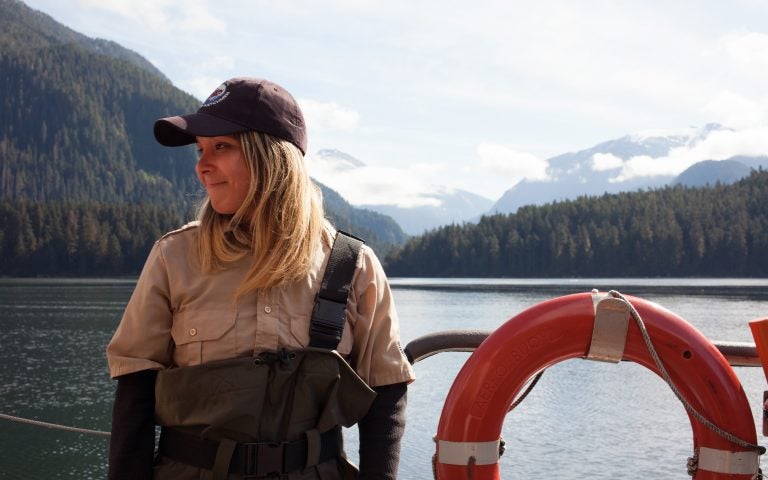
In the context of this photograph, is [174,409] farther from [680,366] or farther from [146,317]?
[680,366]

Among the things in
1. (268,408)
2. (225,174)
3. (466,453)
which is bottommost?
(466,453)

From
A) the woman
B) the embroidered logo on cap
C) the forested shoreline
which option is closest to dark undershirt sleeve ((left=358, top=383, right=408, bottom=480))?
the woman

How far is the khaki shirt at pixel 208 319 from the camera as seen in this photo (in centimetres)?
237

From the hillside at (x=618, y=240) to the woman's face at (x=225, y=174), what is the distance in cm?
11495

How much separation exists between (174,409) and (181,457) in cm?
16

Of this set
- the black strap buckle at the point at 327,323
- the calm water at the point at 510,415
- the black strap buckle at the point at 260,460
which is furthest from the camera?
the calm water at the point at 510,415

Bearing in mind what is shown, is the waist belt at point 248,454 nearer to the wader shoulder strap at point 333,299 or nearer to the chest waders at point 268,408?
the chest waders at point 268,408

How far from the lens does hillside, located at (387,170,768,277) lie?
110m

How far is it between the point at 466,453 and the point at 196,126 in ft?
4.58

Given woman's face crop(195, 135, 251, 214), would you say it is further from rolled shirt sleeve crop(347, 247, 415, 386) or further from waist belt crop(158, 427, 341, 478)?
waist belt crop(158, 427, 341, 478)

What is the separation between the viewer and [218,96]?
2504mm

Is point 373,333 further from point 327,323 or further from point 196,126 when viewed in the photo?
point 196,126

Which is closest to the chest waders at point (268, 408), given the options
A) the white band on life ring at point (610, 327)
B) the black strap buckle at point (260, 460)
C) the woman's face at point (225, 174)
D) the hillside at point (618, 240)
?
the black strap buckle at point (260, 460)

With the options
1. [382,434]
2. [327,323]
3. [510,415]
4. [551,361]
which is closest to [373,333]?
[327,323]
